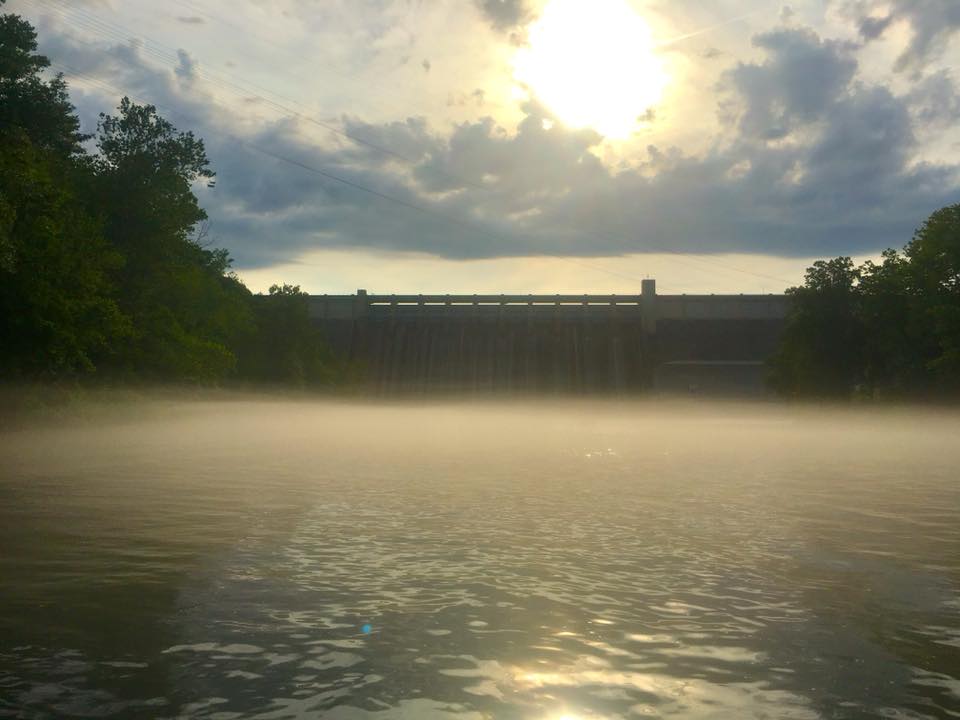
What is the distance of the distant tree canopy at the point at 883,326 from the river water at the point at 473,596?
52682 millimetres

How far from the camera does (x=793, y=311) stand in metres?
94.4

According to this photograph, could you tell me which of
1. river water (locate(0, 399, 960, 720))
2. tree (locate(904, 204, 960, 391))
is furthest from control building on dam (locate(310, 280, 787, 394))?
river water (locate(0, 399, 960, 720))

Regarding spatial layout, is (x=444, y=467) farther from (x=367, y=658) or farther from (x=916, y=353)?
(x=916, y=353)

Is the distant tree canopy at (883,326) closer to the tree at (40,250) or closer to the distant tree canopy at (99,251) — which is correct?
the distant tree canopy at (99,251)

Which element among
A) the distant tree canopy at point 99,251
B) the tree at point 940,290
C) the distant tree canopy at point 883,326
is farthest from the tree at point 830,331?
the distant tree canopy at point 99,251

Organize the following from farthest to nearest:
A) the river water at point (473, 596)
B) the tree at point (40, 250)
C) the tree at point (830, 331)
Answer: the tree at point (830, 331) < the tree at point (40, 250) < the river water at point (473, 596)

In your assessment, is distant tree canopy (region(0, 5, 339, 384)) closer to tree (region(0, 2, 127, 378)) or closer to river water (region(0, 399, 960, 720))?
tree (region(0, 2, 127, 378))

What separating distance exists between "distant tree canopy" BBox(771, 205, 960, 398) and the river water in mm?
52682

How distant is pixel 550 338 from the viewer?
170875mm

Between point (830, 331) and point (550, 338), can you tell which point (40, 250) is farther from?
point (550, 338)

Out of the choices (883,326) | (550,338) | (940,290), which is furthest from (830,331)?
(550,338)

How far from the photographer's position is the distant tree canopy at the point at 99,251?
172ft

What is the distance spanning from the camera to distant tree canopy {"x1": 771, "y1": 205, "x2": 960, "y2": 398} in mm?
79688

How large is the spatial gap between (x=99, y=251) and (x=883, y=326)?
54730 millimetres
